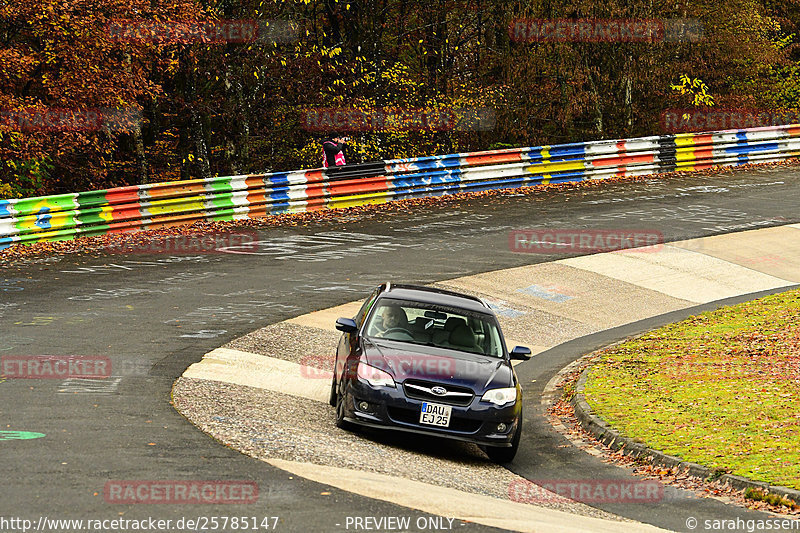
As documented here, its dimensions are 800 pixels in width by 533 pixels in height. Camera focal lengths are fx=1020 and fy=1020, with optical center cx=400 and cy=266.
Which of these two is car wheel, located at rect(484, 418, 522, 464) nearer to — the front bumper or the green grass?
the front bumper

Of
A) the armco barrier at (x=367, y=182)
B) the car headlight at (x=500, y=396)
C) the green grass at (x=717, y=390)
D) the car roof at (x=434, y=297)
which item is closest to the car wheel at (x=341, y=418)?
the car headlight at (x=500, y=396)

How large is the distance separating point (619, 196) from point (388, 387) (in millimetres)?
19684

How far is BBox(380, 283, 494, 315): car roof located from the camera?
1222cm

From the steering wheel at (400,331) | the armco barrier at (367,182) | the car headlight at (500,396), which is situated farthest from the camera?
the armco barrier at (367,182)

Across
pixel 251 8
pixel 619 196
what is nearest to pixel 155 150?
pixel 251 8

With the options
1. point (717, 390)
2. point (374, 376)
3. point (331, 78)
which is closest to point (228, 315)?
point (374, 376)

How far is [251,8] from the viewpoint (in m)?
29.7

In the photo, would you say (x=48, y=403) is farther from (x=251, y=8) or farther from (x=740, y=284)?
(x=251, y=8)

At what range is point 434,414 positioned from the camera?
10516 mm

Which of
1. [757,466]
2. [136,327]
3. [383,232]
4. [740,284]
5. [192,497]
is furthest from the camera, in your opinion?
[383,232]

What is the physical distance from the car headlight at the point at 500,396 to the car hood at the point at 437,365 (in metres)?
0.06

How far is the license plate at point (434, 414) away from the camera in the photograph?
10.5m

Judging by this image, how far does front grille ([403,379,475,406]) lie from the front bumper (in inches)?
2.0

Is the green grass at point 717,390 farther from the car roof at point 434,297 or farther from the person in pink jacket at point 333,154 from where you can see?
the person in pink jacket at point 333,154
